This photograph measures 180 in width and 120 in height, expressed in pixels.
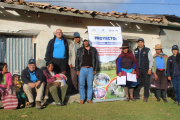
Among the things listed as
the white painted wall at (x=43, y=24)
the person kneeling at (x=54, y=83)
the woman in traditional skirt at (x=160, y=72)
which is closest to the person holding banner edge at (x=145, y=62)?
the woman in traditional skirt at (x=160, y=72)

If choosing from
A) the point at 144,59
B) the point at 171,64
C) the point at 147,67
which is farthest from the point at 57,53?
the point at 171,64

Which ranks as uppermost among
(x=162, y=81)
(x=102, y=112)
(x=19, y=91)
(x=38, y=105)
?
(x=162, y=81)

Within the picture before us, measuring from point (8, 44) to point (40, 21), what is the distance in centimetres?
129

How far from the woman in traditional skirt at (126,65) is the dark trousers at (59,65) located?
1693mm

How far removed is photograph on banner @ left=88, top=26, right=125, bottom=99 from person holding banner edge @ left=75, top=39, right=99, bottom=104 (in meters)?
0.23

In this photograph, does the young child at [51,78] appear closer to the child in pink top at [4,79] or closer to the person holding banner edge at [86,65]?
the person holding banner edge at [86,65]

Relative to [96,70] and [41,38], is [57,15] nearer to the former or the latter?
[41,38]

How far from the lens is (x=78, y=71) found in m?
6.26

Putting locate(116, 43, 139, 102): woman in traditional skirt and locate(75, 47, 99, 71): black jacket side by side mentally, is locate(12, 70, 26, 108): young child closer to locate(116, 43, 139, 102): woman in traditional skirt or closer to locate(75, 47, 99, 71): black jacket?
locate(75, 47, 99, 71): black jacket

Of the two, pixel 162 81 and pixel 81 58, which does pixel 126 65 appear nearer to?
pixel 162 81

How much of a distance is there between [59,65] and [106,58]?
1.49m

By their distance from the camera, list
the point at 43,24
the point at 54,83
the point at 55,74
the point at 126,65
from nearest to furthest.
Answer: the point at 54,83 < the point at 55,74 < the point at 126,65 < the point at 43,24

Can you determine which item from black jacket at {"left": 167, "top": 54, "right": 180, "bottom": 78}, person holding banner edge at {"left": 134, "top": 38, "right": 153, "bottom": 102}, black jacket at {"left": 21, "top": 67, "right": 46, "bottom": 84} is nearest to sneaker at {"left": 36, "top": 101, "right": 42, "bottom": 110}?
black jacket at {"left": 21, "top": 67, "right": 46, "bottom": 84}

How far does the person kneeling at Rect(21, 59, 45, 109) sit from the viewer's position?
5.52 m
